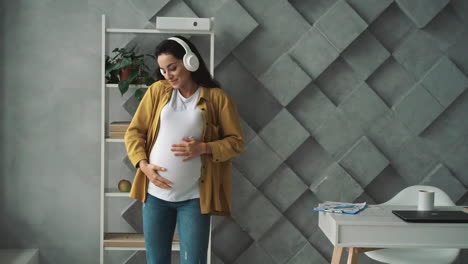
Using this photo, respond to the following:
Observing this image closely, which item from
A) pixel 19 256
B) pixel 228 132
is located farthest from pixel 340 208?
pixel 19 256

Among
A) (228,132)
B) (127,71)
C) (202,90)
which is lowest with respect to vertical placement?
(228,132)

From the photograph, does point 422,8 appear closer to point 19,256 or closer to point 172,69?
point 172,69

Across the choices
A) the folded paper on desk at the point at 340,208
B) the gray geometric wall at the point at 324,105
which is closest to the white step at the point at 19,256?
the gray geometric wall at the point at 324,105

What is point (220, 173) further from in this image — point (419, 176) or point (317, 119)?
point (419, 176)

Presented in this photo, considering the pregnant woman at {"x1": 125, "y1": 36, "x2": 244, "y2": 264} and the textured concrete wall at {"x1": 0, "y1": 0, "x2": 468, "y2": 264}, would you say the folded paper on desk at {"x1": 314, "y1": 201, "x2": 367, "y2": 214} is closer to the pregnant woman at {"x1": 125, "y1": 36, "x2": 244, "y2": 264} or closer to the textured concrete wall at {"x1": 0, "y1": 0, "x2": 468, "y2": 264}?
the pregnant woman at {"x1": 125, "y1": 36, "x2": 244, "y2": 264}

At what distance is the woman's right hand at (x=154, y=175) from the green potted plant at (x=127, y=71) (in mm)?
640

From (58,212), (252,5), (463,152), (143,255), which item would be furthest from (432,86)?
(58,212)

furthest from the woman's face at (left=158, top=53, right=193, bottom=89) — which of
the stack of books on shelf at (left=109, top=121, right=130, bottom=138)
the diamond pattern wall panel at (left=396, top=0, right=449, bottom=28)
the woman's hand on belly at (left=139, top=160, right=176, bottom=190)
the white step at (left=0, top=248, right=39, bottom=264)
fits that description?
the diamond pattern wall panel at (left=396, top=0, right=449, bottom=28)

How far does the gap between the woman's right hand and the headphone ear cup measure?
1.49ft

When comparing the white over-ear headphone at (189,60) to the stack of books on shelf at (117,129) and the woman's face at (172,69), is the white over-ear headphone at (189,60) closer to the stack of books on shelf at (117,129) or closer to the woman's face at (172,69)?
the woman's face at (172,69)

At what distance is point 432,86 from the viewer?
10.3 ft

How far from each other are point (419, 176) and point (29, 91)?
2412 millimetres

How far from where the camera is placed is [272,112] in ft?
10.1

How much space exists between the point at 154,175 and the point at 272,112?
1099 millimetres
